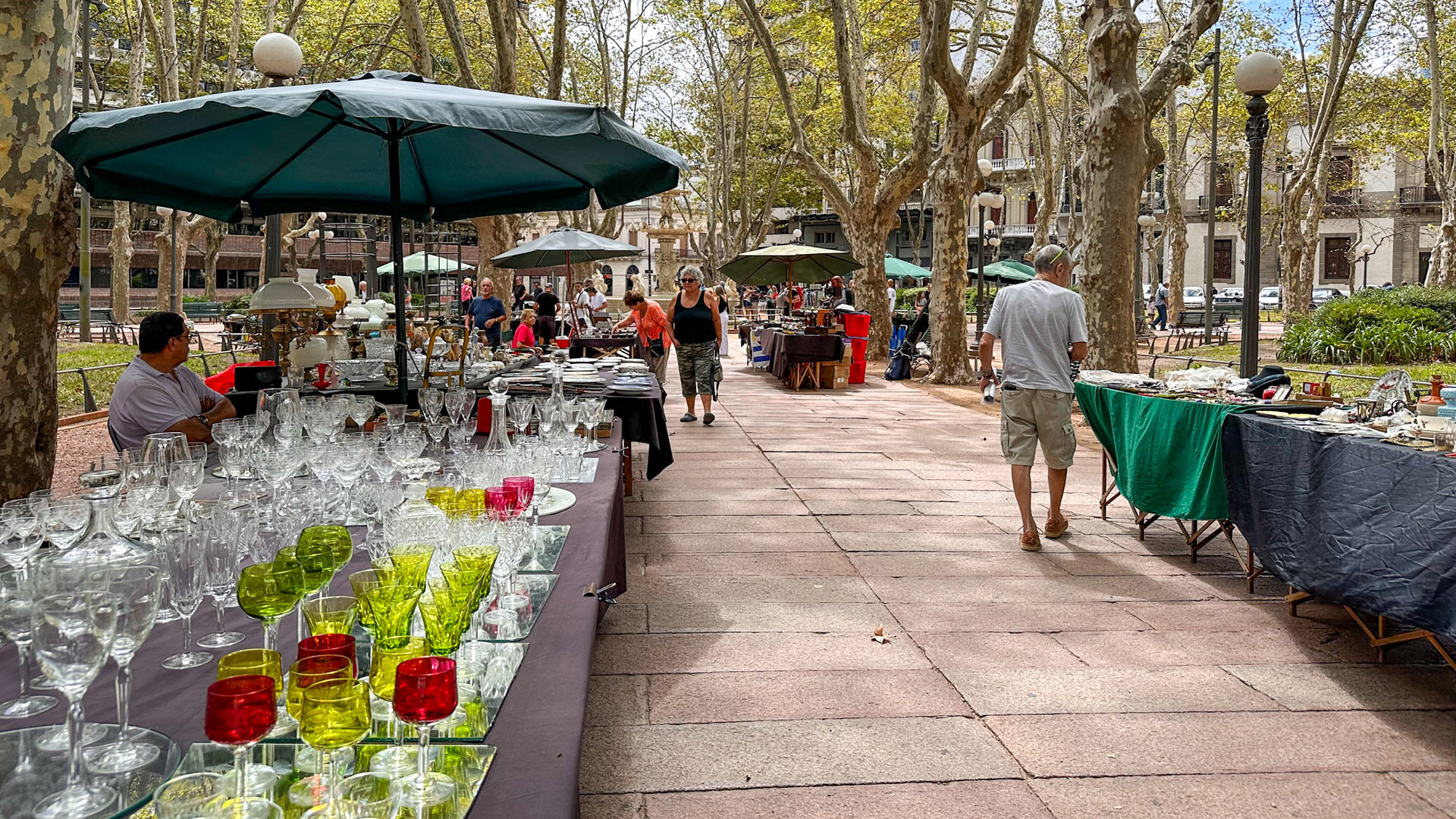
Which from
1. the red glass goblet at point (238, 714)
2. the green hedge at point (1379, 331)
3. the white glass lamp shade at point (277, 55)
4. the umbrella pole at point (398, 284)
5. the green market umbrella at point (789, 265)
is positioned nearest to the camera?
the red glass goblet at point (238, 714)

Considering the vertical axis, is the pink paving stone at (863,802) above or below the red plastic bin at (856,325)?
below

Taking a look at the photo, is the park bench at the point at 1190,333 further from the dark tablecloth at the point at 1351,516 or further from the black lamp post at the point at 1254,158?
the dark tablecloth at the point at 1351,516

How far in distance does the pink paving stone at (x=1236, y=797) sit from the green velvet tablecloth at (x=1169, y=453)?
230 cm

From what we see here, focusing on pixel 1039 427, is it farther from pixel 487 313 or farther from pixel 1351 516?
pixel 487 313

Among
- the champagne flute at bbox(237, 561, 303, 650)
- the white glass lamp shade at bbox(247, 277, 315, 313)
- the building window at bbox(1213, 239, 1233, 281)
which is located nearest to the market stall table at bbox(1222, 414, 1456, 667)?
the champagne flute at bbox(237, 561, 303, 650)

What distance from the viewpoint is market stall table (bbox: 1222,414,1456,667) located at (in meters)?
3.50

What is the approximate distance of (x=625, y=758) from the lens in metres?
3.20

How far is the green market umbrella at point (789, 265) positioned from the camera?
19.3 m

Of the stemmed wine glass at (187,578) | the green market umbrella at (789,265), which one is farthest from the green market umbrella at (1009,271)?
the stemmed wine glass at (187,578)

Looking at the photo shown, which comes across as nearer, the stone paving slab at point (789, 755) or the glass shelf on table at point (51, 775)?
the glass shelf on table at point (51, 775)

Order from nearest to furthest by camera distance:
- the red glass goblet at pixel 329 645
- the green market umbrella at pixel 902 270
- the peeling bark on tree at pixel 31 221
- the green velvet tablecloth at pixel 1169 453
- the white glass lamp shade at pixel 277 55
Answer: the red glass goblet at pixel 329 645 < the peeling bark on tree at pixel 31 221 < the green velvet tablecloth at pixel 1169 453 < the white glass lamp shade at pixel 277 55 < the green market umbrella at pixel 902 270

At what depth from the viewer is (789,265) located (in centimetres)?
2036

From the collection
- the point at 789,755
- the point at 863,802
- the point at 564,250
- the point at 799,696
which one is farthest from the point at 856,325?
the point at 863,802

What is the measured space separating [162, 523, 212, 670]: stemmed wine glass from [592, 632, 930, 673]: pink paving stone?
6.88 feet
